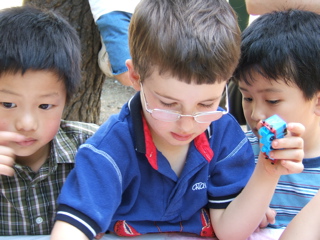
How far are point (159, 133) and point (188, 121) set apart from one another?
0.14 meters

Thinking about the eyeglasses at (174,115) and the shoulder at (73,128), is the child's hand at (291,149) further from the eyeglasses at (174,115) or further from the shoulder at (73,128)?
the shoulder at (73,128)

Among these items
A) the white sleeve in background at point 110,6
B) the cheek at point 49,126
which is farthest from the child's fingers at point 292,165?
the white sleeve in background at point 110,6

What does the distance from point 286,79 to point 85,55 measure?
1398 millimetres

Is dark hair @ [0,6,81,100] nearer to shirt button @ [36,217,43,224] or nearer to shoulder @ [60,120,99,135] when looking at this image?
shoulder @ [60,120,99,135]

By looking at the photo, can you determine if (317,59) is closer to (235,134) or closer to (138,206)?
(235,134)

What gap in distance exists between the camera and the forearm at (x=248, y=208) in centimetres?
130

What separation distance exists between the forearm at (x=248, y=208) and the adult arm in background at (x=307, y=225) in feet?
0.33

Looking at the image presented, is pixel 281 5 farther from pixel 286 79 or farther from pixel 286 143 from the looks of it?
pixel 286 143

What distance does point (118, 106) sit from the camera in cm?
538

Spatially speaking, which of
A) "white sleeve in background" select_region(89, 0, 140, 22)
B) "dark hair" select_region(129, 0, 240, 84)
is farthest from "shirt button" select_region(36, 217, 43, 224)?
"white sleeve in background" select_region(89, 0, 140, 22)

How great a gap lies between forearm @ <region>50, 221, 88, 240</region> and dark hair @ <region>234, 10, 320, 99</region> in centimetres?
86

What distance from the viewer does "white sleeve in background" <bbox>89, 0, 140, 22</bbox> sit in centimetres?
203

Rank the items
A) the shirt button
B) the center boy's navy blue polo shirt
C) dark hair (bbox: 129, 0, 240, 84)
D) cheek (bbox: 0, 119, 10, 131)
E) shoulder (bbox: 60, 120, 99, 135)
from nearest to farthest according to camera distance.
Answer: dark hair (bbox: 129, 0, 240, 84) → the center boy's navy blue polo shirt → cheek (bbox: 0, 119, 10, 131) → the shirt button → shoulder (bbox: 60, 120, 99, 135)

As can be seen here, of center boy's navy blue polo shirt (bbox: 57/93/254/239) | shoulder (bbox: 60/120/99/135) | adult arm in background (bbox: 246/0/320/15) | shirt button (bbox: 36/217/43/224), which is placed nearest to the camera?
center boy's navy blue polo shirt (bbox: 57/93/254/239)
